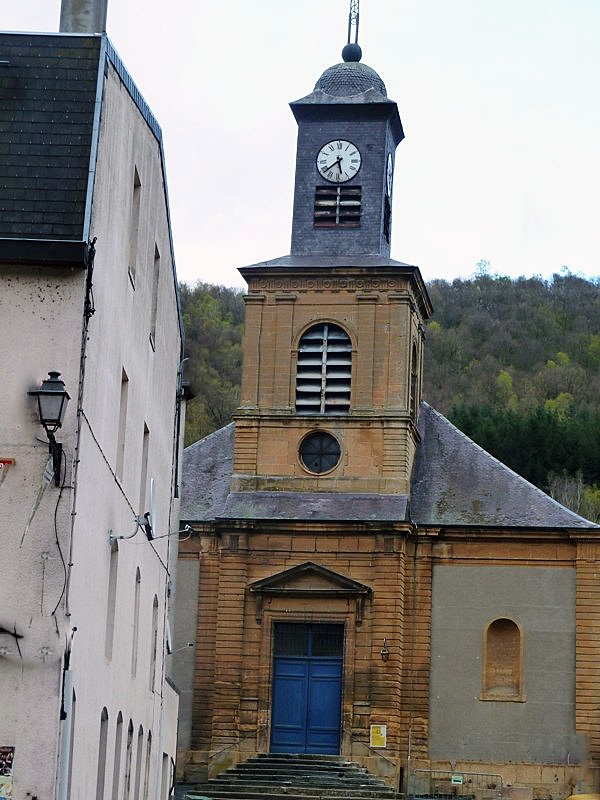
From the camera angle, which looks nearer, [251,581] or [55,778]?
[55,778]

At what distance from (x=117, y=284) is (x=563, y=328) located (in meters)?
101

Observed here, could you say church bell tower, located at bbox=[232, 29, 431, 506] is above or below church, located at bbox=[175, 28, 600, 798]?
above

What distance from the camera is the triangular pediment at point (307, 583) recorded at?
3947 centimetres

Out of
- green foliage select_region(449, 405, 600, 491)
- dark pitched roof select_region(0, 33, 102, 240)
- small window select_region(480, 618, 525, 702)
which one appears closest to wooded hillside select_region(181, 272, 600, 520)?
green foliage select_region(449, 405, 600, 491)

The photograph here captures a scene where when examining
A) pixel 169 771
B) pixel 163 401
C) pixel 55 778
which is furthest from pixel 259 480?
pixel 55 778

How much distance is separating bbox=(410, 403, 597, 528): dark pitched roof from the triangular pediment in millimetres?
2217

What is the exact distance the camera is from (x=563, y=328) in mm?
117000

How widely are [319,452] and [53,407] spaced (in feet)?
86.8

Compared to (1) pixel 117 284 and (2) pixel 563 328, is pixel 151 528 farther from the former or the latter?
(2) pixel 563 328

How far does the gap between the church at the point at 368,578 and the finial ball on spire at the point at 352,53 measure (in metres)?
5.25

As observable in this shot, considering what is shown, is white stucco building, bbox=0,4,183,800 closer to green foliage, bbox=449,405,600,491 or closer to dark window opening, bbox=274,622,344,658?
dark window opening, bbox=274,622,344,658

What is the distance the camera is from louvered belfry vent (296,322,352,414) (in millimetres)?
41250

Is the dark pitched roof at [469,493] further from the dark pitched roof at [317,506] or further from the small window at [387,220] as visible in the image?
the small window at [387,220]

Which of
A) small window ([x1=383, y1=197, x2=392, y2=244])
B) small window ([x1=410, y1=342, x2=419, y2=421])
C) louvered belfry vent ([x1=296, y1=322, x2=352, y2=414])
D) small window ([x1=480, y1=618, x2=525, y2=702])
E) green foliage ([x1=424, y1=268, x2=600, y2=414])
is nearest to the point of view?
small window ([x1=480, y1=618, x2=525, y2=702])
